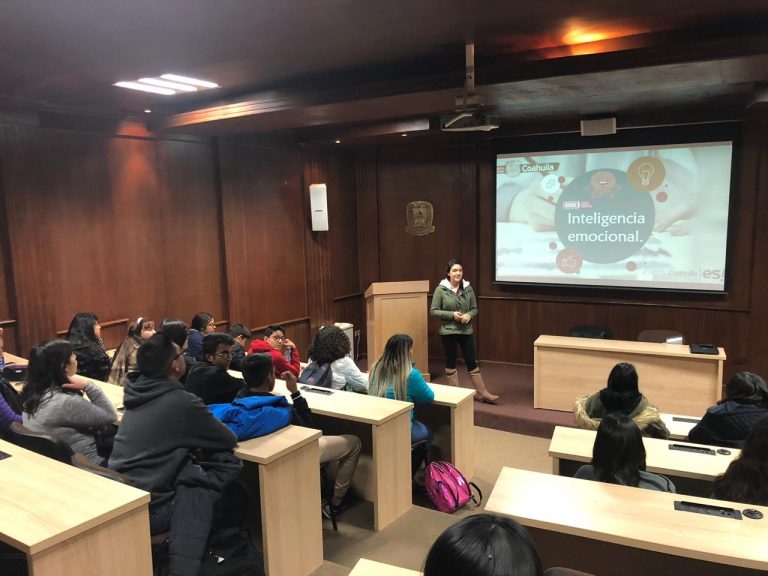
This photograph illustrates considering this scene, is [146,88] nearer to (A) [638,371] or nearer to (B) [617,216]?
(A) [638,371]

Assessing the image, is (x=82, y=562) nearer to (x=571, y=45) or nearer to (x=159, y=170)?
(x=571, y=45)

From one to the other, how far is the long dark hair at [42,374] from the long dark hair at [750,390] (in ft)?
10.8

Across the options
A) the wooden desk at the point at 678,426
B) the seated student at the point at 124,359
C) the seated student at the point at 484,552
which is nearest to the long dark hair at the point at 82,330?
the seated student at the point at 124,359

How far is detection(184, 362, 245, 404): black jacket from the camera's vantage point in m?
2.96

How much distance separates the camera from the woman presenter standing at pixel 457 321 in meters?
5.52

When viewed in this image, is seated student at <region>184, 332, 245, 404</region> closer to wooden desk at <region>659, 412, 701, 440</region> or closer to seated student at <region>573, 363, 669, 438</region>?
seated student at <region>573, 363, 669, 438</region>

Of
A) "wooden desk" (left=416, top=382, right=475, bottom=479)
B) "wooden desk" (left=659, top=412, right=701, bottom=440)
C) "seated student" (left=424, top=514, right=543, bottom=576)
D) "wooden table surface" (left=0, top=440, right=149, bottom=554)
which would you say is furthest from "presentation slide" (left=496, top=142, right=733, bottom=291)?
"seated student" (left=424, top=514, right=543, bottom=576)

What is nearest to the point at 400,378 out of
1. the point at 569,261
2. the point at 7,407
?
the point at 7,407

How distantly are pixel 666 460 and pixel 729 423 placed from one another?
520 mm

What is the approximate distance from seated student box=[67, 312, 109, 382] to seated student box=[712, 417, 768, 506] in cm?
382

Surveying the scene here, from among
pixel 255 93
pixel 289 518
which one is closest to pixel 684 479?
pixel 289 518

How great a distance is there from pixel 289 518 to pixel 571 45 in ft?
10.4

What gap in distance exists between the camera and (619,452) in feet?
7.40

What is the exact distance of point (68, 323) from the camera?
482cm
